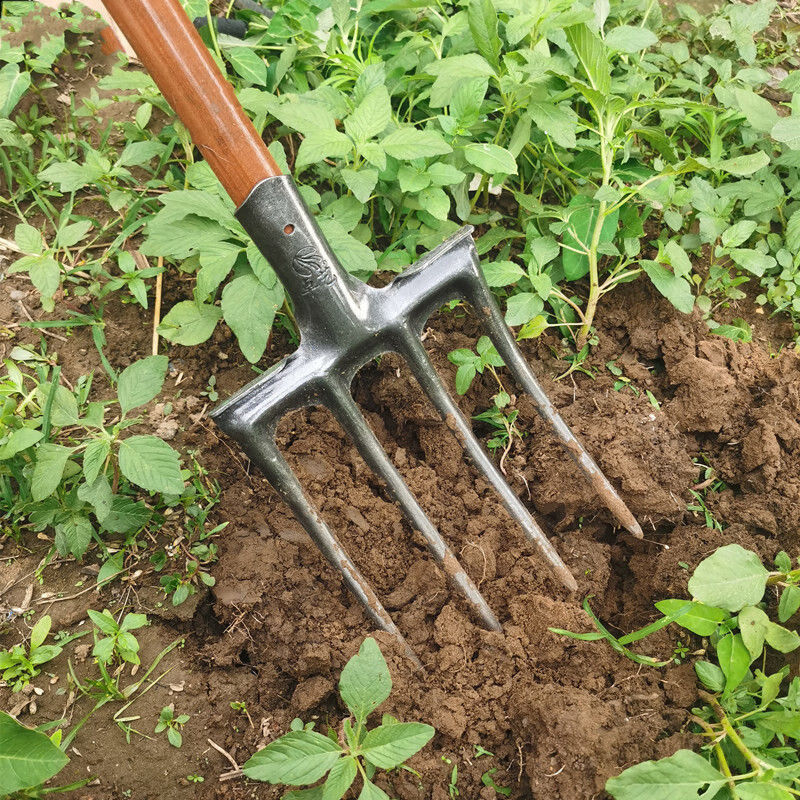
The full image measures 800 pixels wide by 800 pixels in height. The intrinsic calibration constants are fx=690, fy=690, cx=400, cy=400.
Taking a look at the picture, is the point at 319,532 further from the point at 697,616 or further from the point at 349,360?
the point at 697,616

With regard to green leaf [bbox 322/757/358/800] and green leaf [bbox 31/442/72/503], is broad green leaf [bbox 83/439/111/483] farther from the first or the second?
green leaf [bbox 322/757/358/800]

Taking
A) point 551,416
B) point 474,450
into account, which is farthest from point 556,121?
point 474,450

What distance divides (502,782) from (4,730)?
0.96 metres

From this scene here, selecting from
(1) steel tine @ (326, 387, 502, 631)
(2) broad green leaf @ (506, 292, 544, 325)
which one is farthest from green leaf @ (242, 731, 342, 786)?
(2) broad green leaf @ (506, 292, 544, 325)

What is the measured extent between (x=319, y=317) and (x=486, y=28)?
3.11ft

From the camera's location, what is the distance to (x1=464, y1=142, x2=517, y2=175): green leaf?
1.76 meters

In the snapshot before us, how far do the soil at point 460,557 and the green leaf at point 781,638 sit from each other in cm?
18

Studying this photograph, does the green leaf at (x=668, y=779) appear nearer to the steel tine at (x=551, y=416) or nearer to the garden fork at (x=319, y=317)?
the garden fork at (x=319, y=317)

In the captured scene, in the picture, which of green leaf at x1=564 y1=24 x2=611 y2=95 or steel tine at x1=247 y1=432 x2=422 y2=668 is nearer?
steel tine at x1=247 y1=432 x2=422 y2=668

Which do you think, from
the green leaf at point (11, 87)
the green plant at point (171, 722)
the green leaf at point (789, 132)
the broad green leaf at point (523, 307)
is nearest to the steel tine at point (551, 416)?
the broad green leaf at point (523, 307)

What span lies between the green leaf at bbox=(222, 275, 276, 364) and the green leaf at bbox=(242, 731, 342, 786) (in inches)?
32.0

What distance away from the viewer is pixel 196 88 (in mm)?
1448

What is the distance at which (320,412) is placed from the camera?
1.81 m

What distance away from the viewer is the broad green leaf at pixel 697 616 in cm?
147
